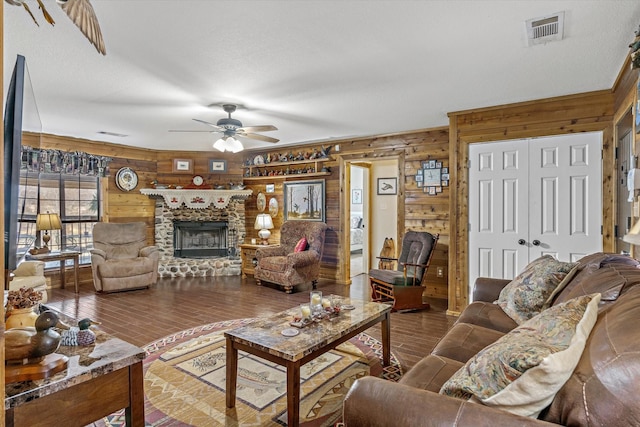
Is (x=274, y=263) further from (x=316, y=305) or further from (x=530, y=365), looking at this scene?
(x=530, y=365)

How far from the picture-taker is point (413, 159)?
17.4ft

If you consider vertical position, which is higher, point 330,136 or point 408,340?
point 330,136

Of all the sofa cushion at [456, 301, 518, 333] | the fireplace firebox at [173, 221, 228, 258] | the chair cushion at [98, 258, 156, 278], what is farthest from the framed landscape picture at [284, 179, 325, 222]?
the sofa cushion at [456, 301, 518, 333]

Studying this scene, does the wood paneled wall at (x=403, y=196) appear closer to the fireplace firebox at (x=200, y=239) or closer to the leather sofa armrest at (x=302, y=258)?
the leather sofa armrest at (x=302, y=258)

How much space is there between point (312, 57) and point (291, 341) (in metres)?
2.02

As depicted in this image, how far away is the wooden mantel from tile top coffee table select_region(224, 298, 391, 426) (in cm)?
451

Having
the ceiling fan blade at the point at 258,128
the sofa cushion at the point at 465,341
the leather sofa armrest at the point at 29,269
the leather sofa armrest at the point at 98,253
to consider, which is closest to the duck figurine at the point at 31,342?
the sofa cushion at the point at 465,341

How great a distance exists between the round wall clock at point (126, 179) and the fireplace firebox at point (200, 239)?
40.3 inches

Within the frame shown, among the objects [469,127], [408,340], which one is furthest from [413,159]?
[408,340]

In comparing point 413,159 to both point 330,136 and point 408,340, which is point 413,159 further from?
point 408,340

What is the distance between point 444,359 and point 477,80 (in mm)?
2456

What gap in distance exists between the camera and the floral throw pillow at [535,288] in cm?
231

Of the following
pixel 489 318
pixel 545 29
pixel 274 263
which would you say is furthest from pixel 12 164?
pixel 274 263

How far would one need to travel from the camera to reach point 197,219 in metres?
6.96
